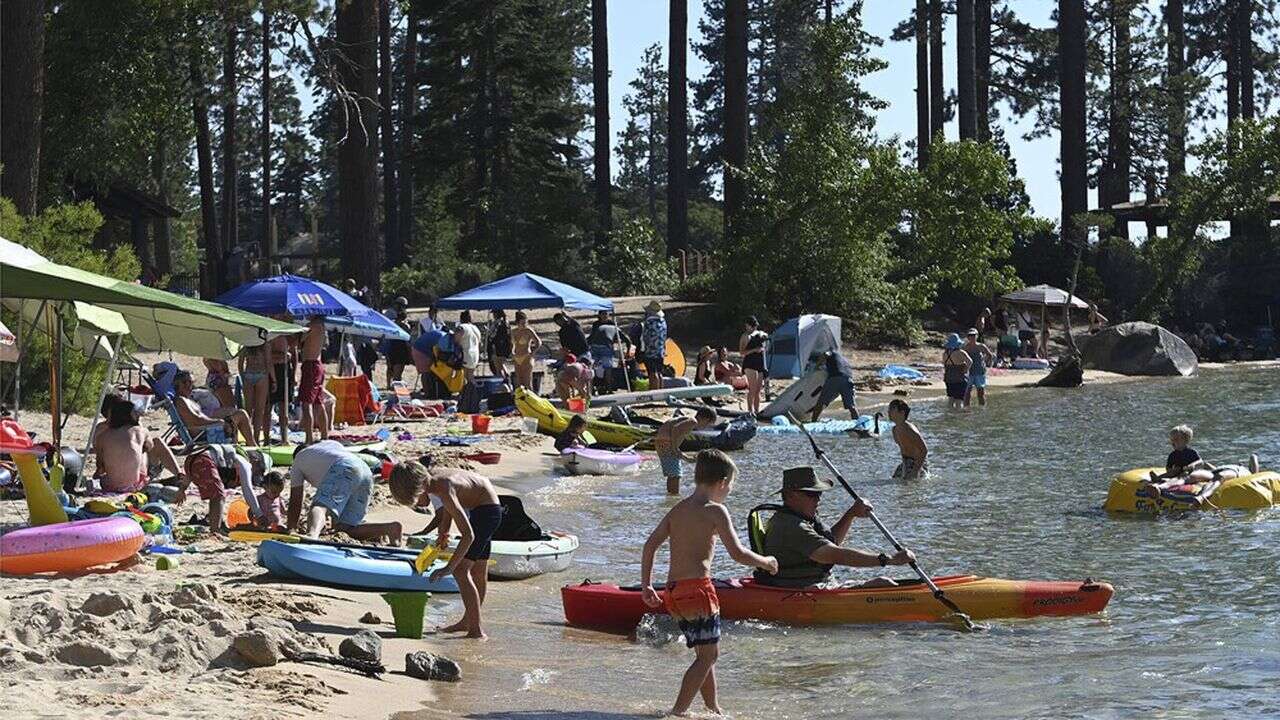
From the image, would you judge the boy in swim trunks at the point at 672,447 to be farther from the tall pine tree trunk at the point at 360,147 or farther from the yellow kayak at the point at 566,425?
the tall pine tree trunk at the point at 360,147

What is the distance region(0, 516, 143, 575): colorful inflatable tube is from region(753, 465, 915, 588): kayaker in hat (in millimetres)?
4275

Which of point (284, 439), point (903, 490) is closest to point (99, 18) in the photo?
point (284, 439)

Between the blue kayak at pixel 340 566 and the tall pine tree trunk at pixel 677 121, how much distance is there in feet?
103

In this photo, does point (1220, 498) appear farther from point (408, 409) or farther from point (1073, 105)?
point (1073, 105)

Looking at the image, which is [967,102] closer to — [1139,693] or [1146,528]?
[1146,528]

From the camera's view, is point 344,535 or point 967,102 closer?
point 344,535

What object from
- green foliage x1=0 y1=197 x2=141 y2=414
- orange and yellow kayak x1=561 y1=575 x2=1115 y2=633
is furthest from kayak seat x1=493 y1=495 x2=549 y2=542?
green foliage x1=0 y1=197 x2=141 y2=414

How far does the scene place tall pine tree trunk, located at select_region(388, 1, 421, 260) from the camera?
4928cm

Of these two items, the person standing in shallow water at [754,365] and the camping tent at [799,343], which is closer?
the person standing in shallow water at [754,365]

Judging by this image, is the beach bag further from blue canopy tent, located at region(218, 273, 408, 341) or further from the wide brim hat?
the wide brim hat

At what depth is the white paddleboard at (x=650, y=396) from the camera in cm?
2533

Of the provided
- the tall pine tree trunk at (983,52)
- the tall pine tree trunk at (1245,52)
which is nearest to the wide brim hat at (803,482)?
the tall pine tree trunk at (983,52)

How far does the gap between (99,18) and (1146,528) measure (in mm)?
27151

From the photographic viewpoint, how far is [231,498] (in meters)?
14.1
